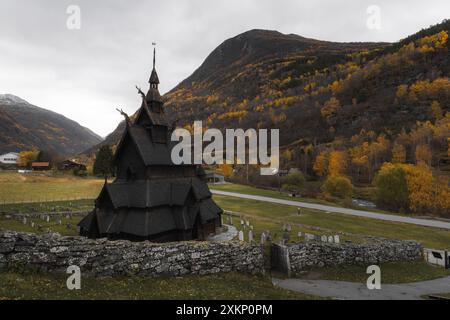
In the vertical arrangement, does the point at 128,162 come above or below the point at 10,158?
above

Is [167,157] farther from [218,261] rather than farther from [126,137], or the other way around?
[218,261]

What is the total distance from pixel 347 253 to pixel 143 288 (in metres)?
15.7

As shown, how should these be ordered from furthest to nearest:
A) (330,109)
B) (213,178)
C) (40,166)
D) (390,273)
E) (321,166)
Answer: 1. (330,109)
2. (40,166)
3. (321,166)
4. (213,178)
5. (390,273)

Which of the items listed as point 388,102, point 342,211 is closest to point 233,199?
point 342,211

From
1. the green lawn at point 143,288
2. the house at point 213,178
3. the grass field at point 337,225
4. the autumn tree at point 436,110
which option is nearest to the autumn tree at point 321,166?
the house at point 213,178

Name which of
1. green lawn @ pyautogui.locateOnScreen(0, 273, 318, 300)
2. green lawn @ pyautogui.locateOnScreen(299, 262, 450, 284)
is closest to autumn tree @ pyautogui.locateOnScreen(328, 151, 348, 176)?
green lawn @ pyautogui.locateOnScreen(299, 262, 450, 284)

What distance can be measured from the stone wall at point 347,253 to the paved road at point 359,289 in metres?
1.96

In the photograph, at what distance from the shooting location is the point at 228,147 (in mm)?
179750

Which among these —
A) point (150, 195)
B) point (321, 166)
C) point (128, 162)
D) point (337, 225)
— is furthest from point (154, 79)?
point (321, 166)

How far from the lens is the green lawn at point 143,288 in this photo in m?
10.2

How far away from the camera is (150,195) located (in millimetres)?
25016

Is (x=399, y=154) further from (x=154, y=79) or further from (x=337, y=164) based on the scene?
(x=154, y=79)

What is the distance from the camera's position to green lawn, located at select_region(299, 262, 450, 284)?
1928cm

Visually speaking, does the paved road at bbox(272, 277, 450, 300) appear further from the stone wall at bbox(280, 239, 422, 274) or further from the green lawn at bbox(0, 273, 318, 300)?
the green lawn at bbox(0, 273, 318, 300)
